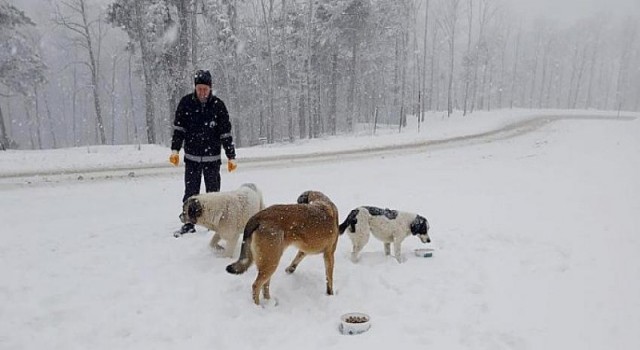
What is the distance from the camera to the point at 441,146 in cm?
1977

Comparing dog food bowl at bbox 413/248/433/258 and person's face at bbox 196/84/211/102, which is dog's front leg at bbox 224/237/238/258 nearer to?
person's face at bbox 196/84/211/102

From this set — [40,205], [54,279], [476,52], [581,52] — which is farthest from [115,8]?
[581,52]

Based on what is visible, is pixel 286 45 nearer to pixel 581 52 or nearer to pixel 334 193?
pixel 334 193

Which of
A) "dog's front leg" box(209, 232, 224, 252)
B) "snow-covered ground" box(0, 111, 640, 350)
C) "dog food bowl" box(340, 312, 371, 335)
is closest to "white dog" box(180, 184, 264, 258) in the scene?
"dog's front leg" box(209, 232, 224, 252)

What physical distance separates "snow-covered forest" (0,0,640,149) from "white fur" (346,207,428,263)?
18995mm

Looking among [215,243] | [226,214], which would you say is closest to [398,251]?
[226,214]

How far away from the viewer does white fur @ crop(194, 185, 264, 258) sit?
5.85m

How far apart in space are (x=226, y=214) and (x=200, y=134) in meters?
1.73

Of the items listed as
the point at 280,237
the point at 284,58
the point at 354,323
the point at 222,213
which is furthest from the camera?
the point at 284,58

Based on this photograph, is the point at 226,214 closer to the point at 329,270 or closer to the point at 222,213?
the point at 222,213

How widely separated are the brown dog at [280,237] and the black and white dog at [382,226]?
1.06m

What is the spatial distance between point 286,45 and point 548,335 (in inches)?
1221

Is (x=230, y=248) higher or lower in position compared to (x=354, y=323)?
higher

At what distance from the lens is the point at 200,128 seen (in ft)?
22.7
